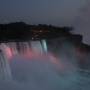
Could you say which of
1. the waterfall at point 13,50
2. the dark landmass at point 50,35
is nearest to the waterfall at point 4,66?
the waterfall at point 13,50

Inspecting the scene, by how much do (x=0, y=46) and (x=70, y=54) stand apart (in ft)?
19.7

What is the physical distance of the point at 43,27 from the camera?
67.4 ft

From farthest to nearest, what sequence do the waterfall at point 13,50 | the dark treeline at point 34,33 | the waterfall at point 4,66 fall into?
the dark treeline at point 34,33, the waterfall at point 13,50, the waterfall at point 4,66

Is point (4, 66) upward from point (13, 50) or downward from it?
downward

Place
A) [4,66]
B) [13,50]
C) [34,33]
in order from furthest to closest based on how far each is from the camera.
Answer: [34,33]
[13,50]
[4,66]

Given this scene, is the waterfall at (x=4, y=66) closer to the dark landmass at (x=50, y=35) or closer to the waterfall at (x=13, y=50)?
the waterfall at (x=13, y=50)

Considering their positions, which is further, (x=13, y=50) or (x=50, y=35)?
(x=50, y=35)

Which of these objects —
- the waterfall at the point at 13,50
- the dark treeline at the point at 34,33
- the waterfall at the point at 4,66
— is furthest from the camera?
the dark treeline at the point at 34,33

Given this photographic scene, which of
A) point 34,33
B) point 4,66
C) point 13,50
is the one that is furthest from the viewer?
point 34,33

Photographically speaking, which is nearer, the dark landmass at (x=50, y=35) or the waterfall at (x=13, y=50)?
the waterfall at (x=13, y=50)

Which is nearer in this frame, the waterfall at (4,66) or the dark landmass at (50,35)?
the waterfall at (4,66)

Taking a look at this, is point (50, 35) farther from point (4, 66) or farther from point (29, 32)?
point (4, 66)

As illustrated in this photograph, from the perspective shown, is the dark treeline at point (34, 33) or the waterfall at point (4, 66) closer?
the waterfall at point (4, 66)

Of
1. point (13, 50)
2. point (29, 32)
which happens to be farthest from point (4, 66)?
point (29, 32)
